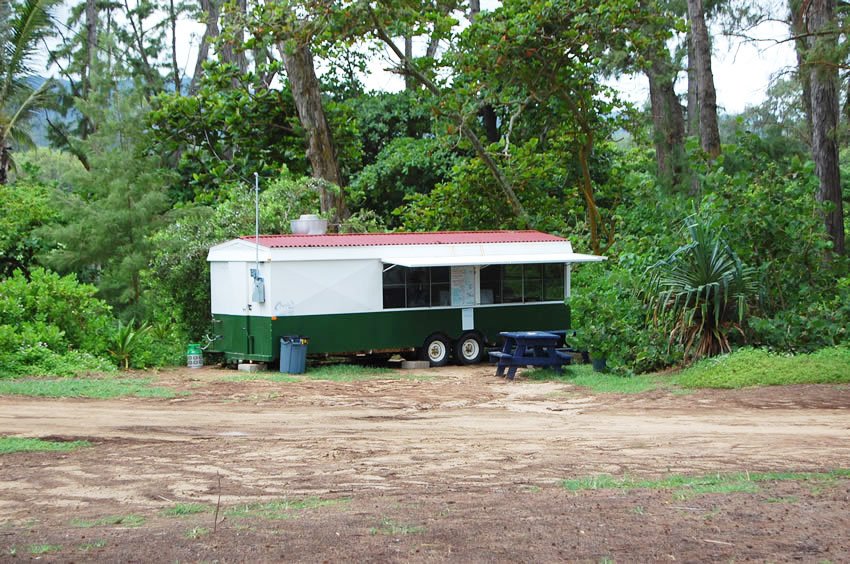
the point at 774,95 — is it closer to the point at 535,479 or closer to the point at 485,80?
the point at 485,80

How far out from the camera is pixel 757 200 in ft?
57.0

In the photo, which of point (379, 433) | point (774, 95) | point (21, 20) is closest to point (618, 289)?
point (774, 95)

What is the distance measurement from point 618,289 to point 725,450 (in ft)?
27.7

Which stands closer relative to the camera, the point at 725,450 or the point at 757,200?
the point at 725,450

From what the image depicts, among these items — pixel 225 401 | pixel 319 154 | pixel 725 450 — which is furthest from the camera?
pixel 319 154

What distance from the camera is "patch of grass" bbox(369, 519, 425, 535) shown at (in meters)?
6.44

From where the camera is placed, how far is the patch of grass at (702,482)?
7.80 metres

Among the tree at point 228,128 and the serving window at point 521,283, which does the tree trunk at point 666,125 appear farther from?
the tree at point 228,128

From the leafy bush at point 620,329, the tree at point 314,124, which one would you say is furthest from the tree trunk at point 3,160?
the leafy bush at point 620,329

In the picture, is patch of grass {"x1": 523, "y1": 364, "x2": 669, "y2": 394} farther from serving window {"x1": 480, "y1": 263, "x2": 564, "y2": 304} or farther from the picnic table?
serving window {"x1": 480, "y1": 263, "x2": 564, "y2": 304}

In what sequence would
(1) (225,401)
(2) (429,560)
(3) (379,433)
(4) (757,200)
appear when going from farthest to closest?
1. (4) (757,200)
2. (1) (225,401)
3. (3) (379,433)
4. (2) (429,560)

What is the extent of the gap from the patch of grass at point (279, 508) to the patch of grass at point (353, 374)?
10539mm

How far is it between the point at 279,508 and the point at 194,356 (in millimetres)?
13872

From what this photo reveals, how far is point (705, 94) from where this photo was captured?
2064 centimetres
